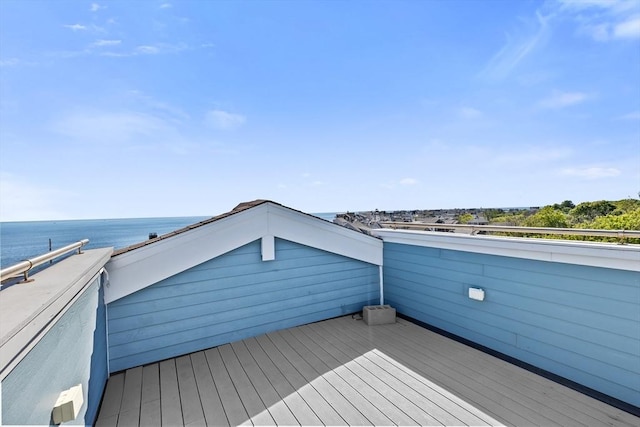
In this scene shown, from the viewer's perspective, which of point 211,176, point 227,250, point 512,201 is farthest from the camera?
point 211,176

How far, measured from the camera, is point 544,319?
2578 mm

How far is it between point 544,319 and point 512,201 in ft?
44.1

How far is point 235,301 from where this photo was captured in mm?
3230

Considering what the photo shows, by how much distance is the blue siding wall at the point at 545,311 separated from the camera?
216 centimetres

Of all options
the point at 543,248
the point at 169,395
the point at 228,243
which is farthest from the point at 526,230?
the point at 169,395

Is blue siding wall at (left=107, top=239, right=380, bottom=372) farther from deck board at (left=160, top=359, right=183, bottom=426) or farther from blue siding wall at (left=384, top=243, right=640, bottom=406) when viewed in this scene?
blue siding wall at (left=384, top=243, right=640, bottom=406)

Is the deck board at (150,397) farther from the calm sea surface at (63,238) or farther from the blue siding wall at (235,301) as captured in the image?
the calm sea surface at (63,238)

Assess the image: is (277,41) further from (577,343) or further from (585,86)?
(577,343)

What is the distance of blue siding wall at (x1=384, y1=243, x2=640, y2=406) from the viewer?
2160 millimetres

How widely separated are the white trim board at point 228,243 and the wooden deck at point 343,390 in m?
0.96

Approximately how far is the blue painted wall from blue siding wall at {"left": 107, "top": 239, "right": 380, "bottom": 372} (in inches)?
10.7

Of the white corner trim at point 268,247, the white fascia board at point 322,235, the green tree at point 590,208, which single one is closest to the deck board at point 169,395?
the white corner trim at point 268,247

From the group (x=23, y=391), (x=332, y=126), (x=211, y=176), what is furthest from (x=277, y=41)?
(x=211, y=176)

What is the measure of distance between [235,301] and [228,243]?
0.72 metres
